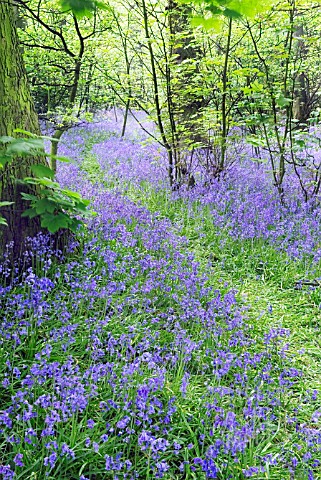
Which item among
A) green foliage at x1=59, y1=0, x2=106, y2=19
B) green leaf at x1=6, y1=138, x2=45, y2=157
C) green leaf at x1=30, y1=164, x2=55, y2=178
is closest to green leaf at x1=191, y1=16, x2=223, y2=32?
green foliage at x1=59, y1=0, x2=106, y2=19

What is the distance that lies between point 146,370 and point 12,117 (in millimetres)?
2417

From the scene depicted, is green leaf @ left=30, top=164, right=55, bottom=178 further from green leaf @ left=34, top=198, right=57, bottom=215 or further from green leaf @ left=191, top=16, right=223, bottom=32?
green leaf @ left=191, top=16, right=223, bottom=32

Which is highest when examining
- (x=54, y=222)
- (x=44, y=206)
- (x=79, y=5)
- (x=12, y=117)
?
(x=79, y=5)

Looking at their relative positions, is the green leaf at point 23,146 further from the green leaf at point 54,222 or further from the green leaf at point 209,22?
the green leaf at point 209,22

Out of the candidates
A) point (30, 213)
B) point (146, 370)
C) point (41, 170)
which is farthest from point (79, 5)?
point (146, 370)

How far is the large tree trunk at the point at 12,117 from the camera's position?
314 centimetres

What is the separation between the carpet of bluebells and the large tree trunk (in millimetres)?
199

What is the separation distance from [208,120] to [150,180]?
62.3 inches

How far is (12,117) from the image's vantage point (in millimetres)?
3234

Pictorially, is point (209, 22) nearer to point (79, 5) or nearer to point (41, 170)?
point (79, 5)

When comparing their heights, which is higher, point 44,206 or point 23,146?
point 23,146

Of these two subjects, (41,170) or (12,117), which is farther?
(12,117)

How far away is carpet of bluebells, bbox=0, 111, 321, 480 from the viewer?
190 cm

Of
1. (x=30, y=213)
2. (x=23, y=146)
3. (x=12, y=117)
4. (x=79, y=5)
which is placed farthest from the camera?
(x=12, y=117)
